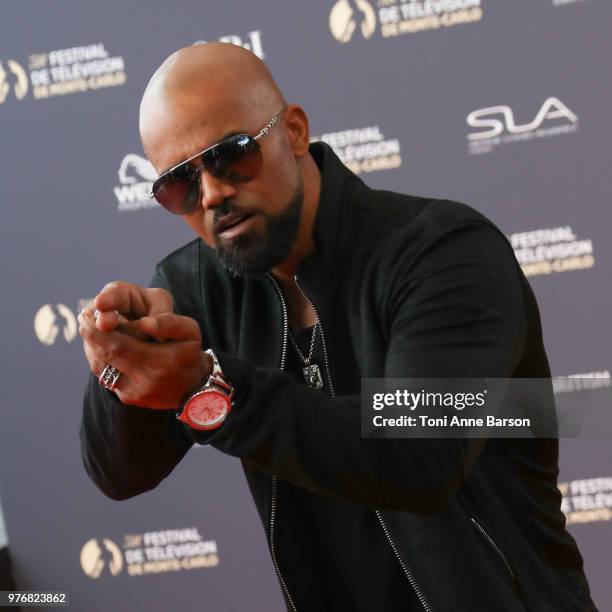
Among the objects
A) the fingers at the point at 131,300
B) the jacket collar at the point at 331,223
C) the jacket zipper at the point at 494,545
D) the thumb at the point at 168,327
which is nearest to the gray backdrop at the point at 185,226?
the jacket collar at the point at 331,223

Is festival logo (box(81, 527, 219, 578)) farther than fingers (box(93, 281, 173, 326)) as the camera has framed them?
Yes

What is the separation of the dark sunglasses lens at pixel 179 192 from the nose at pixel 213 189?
2cm

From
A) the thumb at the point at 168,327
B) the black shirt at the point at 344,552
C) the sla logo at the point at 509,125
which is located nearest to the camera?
the thumb at the point at 168,327

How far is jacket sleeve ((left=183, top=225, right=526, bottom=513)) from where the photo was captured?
1.39m

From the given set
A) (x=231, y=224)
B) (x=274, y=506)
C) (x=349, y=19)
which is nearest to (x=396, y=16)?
(x=349, y=19)

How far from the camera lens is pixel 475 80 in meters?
3.93

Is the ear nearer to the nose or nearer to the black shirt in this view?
the nose

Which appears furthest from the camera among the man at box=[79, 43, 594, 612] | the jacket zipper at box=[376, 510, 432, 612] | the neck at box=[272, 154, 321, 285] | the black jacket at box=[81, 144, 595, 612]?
the neck at box=[272, 154, 321, 285]

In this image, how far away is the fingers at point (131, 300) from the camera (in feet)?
4.47

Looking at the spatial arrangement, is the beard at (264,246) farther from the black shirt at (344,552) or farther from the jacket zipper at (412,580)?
the jacket zipper at (412,580)

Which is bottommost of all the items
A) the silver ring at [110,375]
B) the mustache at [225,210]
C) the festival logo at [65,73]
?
the silver ring at [110,375]

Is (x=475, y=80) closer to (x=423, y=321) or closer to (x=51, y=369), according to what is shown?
(x=51, y=369)

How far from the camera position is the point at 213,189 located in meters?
1.81

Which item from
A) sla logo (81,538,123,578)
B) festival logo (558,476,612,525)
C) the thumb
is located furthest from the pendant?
sla logo (81,538,123,578)
